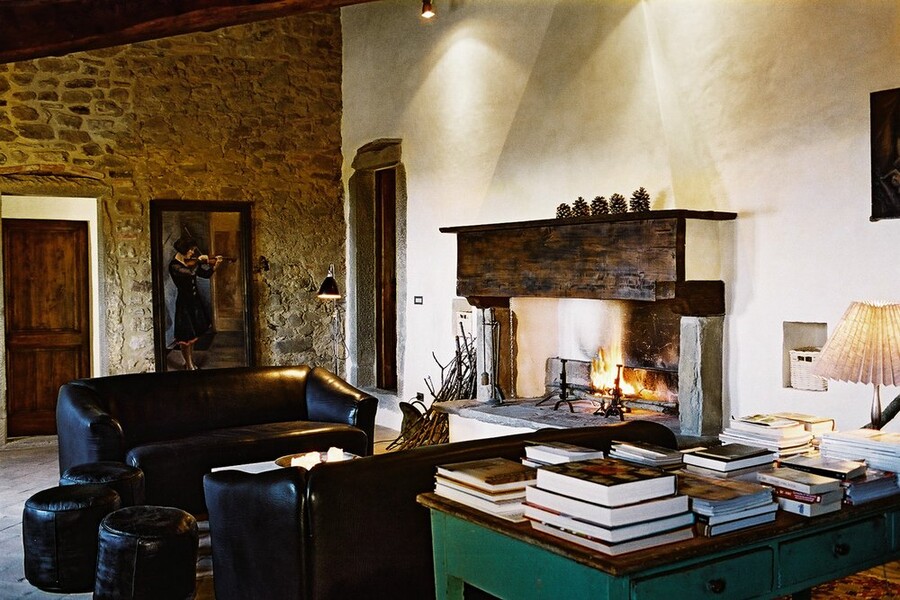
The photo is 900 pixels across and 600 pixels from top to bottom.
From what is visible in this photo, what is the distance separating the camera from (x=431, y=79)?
8.51 m

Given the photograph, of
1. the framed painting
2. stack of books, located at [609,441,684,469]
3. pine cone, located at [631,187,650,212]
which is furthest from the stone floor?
pine cone, located at [631,187,650,212]

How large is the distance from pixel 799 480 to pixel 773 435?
0.65 metres

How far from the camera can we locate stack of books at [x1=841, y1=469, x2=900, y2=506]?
2.62 metres

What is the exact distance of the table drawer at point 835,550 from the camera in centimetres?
243

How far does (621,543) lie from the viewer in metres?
2.16

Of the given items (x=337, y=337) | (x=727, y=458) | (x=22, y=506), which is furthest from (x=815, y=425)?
(x=337, y=337)

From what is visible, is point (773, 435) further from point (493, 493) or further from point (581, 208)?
point (581, 208)

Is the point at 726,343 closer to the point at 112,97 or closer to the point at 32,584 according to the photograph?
the point at 32,584

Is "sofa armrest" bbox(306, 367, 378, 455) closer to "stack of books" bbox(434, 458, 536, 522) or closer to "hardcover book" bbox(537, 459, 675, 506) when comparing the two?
"stack of books" bbox(434, 458, 536, 522)

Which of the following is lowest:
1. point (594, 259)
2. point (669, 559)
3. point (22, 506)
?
point (22, 506)

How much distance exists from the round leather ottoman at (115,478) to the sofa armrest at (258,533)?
1.08 meters

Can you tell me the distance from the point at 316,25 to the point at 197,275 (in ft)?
9.60

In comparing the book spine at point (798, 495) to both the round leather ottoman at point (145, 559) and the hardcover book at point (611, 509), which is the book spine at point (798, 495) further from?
the round leather ottoman at point (145, 559)

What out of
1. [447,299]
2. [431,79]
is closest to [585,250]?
[447,299]
